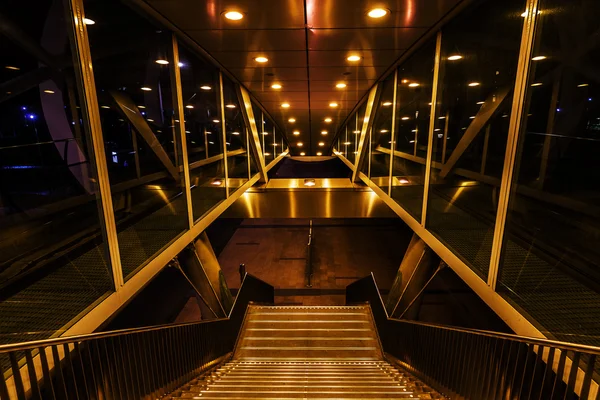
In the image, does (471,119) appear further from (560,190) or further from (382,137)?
(382,137)

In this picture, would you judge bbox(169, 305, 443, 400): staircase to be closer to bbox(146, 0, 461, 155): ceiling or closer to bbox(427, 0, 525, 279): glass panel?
bbox(427, 0, 525, 279): glass panel

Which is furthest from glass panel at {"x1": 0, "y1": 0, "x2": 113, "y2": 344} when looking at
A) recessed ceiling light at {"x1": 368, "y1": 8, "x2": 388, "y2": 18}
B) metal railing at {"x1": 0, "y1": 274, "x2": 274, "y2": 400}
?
recessed ceiling light at {"x1": 368, "y1": 8, "x2": 388, "y2": 18}

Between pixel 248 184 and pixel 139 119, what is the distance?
472 cm

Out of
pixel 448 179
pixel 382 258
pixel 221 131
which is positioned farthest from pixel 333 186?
pixel 448 179

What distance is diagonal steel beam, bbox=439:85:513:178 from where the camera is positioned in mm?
3495

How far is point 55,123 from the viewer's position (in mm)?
6605

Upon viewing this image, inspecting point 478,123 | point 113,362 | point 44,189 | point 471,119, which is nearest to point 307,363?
point 113,362

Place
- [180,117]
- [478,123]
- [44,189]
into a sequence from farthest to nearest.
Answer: [44,189] → [180,117] → [478,123]

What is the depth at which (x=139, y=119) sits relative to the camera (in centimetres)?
471

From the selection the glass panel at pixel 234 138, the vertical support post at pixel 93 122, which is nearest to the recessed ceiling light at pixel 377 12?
the vertical support post at pixel 93 122

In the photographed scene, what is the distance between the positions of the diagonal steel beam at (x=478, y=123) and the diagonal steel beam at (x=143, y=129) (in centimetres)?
382

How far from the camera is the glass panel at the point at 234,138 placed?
727 centimetres

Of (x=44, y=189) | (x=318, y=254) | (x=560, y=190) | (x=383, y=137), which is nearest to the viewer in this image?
(x=560, y=190)

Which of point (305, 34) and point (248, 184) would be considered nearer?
point (305, 34)
